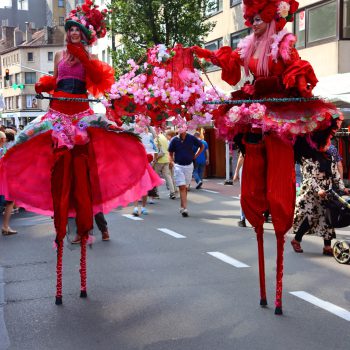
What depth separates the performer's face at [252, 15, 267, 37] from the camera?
5.04 meters

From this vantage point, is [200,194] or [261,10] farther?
[200,194]

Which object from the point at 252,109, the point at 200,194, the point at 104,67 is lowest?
the point at 200,194

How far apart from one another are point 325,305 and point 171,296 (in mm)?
1386

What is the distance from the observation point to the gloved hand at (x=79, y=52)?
18.1ft

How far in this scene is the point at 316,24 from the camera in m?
20.1

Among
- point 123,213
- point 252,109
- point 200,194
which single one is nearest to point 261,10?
point 252,109

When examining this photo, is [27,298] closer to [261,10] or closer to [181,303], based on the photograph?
[181,303]

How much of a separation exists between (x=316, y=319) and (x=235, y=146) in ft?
5.33

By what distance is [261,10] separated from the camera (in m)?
5.01

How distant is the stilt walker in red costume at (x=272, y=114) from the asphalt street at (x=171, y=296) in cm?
48

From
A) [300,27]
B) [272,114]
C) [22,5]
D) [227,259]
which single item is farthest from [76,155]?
[22,5]

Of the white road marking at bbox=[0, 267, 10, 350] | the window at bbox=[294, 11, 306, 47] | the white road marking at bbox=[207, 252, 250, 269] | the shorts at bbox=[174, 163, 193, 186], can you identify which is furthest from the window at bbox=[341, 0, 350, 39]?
the white road marking at bbox=[0, 267, 10, 350]

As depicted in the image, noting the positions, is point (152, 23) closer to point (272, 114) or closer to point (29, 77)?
point (272, 114)

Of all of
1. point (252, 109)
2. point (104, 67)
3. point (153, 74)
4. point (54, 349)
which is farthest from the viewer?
point (104, 67)
